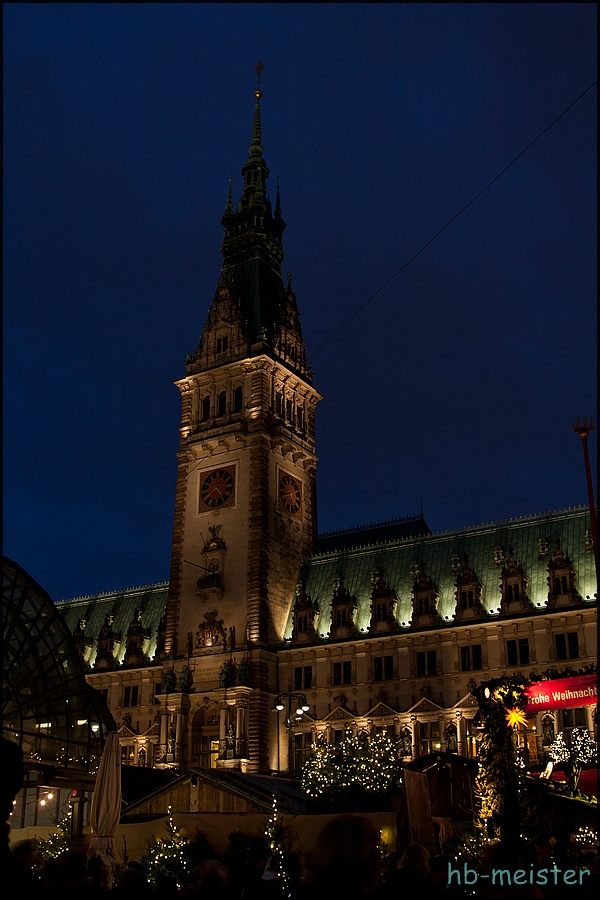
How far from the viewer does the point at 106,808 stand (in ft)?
93.0

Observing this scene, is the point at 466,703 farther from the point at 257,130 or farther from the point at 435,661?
the point at 257,130

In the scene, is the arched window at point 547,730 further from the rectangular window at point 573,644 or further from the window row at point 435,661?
the rectangular window at point 573,644

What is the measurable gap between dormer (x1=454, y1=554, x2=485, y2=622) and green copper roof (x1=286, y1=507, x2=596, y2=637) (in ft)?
2.96

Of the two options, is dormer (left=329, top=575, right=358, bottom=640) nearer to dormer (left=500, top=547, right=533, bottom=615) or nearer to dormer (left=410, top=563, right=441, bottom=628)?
dormer (left=410, top=563, right=441, bottom=628)

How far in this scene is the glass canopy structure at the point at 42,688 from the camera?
32.9 metres

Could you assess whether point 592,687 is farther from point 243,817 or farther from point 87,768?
point 87,768

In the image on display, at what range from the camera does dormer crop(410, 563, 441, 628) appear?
6450 cm

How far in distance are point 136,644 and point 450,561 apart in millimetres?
29576

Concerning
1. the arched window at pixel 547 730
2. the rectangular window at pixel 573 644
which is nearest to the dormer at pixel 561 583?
the rectangular window at pixel 573 644

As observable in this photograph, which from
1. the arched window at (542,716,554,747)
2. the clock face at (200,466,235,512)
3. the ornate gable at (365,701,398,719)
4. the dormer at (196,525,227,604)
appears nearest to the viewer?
the arched window at (542,716,554,747)

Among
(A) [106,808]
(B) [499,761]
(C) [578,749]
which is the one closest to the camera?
(B) [499,761]

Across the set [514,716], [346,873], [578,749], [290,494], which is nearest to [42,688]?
[514,716]

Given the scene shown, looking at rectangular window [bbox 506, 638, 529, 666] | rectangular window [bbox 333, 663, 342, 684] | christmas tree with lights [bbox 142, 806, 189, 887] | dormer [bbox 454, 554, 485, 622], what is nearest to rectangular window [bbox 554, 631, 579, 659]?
rectangular window [bbox 506, 638, 529, 666]

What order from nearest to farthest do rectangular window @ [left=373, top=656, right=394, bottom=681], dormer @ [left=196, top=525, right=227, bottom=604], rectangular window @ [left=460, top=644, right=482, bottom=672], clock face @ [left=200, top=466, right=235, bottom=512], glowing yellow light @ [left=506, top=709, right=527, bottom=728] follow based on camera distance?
glowing yellow light @ [left=506, top=709, right=527, bottom=728], rectangular window @ [left=460, top=644, right=482, bottom=672], rectangular window @ [left=373, top=656, right=394, bottom=681], dormer @ [left=196, top=525, right=227, bottom=604], clock face @ [left=200, top=466, right=235, bottom=512]
